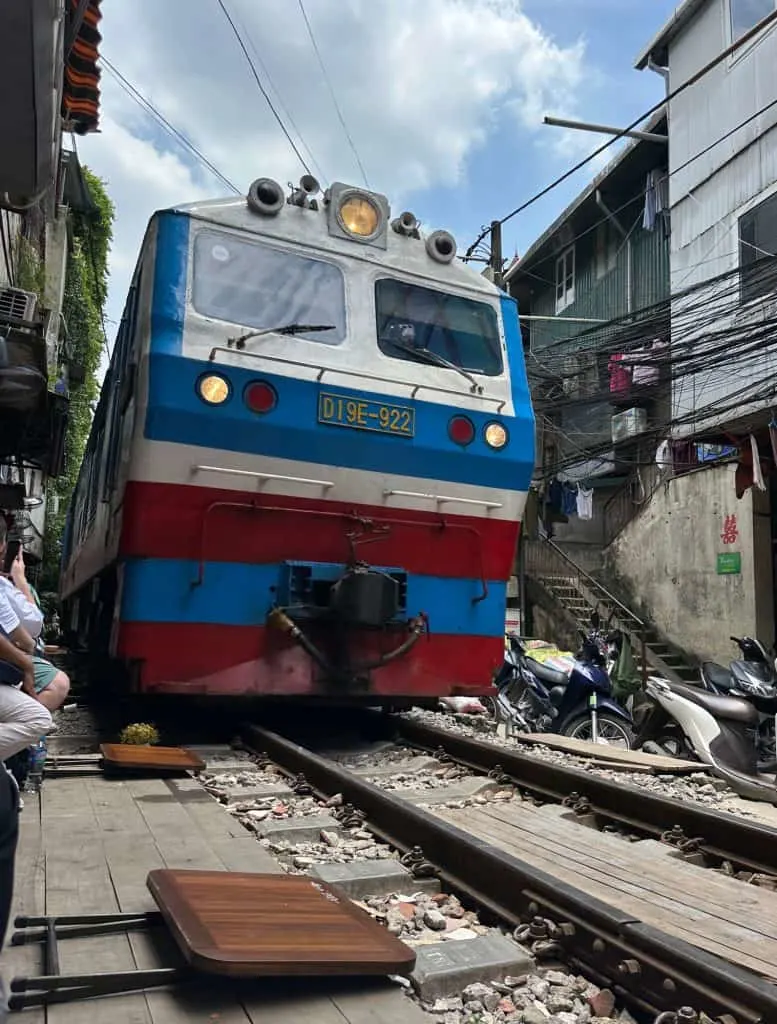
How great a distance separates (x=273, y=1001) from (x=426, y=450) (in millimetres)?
4014

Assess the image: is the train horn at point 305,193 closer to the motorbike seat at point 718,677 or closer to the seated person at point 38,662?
the seated person at point 38,662

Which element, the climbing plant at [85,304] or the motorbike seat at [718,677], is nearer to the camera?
the motorbike seat at [718,677]

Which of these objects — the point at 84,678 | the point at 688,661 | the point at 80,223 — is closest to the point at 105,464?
the point at 84,678

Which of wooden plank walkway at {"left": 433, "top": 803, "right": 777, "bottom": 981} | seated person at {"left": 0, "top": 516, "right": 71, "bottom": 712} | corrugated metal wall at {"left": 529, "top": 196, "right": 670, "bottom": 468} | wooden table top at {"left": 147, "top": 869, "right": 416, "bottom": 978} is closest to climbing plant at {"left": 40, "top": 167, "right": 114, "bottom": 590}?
corrugated metal wall at {"left": 529, "top": 196, "right": 670, "bottom": 468}

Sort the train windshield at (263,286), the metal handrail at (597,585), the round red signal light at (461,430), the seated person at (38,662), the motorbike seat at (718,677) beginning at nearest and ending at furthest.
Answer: the seated person at (38,662) → the train windshield at (263,286) → the round red signal light at (461,430) → the motorbike seat at (718,677) → the metal handrail at (597,585)

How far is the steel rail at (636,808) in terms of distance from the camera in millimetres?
3234

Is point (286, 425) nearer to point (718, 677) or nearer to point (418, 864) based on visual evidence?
point (418, 864)

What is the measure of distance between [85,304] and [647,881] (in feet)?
61.2

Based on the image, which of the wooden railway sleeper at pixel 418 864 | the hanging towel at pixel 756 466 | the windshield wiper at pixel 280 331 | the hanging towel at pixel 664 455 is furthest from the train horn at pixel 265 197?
the hanging towel at pixel 664 455

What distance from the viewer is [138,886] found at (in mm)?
2678

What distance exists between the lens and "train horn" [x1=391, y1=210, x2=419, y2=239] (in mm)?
5992

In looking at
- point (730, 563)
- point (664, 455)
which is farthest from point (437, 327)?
point (664, 455)

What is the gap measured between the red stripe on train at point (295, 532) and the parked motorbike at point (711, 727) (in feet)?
4.53

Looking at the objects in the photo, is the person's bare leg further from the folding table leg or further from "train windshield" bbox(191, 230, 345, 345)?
"train windshield" bbox(191, 230, 345, 345)
